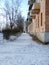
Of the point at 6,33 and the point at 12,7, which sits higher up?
the point at 12,7

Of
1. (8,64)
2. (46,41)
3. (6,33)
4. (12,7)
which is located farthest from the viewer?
(12,7)

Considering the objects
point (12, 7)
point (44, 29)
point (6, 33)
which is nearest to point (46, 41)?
point (44, 29)

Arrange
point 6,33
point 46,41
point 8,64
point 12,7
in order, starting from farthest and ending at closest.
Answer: point 12,7
point 6,33
point 46,41
point 8,64

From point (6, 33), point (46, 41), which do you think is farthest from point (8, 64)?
point (6, 33)

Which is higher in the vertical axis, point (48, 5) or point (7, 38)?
point (48, 5)

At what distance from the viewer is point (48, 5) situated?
18.9 metres

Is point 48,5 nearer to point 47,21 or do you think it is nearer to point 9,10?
point 47,21

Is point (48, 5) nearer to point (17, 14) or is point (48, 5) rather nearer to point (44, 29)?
point (44, 29)

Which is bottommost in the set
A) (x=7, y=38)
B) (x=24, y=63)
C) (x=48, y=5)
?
(x=7, y=38)

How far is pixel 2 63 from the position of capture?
8.22 metres

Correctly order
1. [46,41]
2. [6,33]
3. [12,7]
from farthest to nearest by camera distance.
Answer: [12,7]
[6,33]
[46,41]

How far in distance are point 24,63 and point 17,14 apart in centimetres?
3445

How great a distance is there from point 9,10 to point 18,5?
2400 millimetres

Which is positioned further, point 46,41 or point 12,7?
point 12,7
